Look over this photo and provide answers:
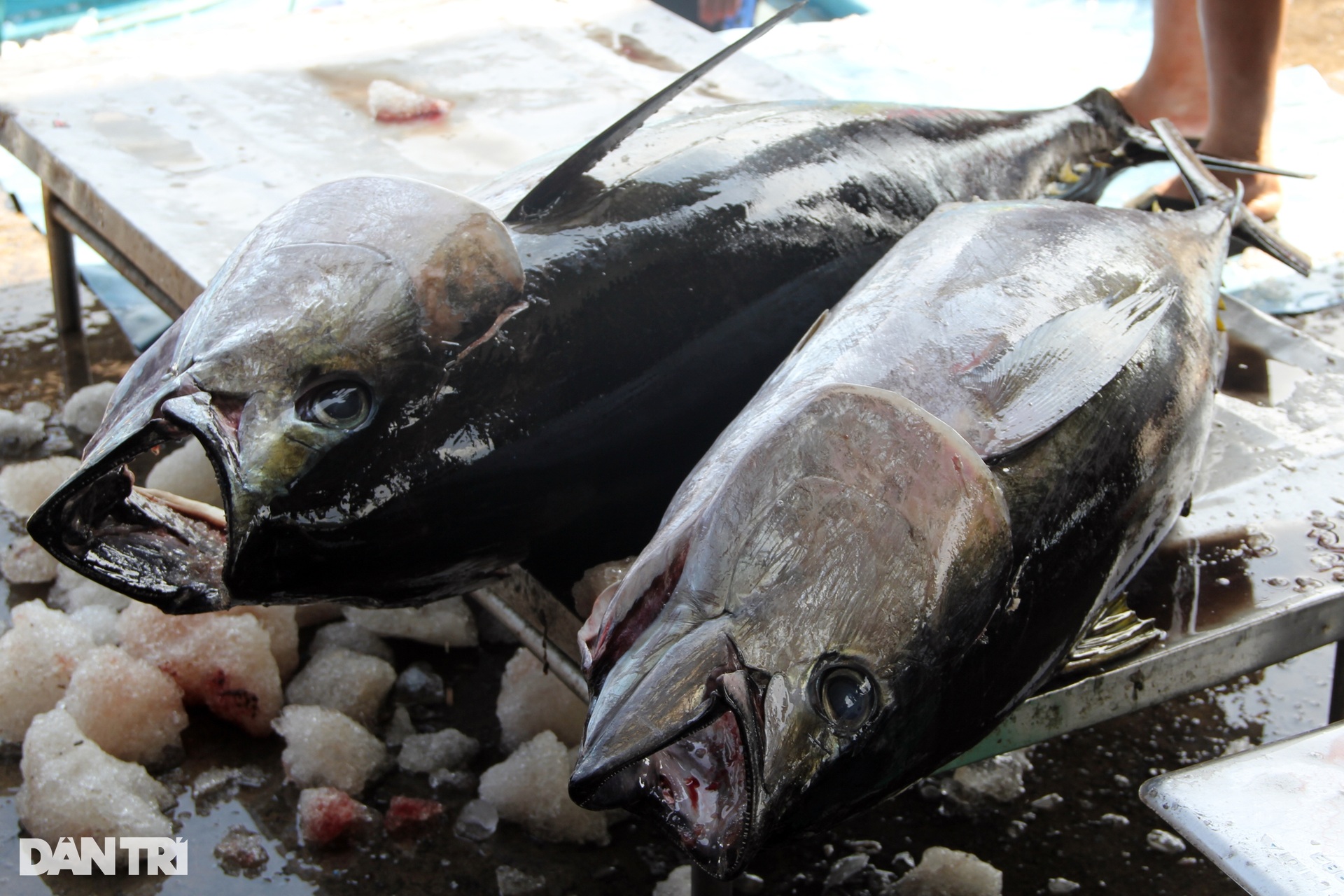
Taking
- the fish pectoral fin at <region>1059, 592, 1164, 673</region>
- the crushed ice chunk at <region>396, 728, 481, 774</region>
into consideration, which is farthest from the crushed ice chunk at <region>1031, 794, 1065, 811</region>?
the crushed ice chunk at <region>396, 728, 481, 774</region>

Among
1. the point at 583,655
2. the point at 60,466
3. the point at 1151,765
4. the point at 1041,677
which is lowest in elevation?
the point at 1151,765

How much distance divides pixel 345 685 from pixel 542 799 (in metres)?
0.64

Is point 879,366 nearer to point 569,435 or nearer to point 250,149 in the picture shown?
point 569,435

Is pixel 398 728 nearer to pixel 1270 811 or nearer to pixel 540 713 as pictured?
pixel 540 713

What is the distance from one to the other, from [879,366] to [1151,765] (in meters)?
1.71

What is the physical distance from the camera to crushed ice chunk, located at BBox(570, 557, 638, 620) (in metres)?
2.34

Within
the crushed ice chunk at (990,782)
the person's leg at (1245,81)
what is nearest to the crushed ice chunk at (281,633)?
the crushed ice chunk at (990,782)

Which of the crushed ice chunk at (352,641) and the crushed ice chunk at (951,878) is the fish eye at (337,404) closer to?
the crushed ice chunk at (352,641)

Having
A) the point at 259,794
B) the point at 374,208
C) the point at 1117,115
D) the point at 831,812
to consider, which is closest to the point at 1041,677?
the point at 831,812

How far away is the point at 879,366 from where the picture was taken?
6.58 feet

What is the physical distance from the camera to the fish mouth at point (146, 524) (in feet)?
6.20

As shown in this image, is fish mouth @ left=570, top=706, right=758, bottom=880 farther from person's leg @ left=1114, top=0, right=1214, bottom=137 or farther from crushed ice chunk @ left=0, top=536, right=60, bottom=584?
person's leg @ left=1114, top=0, right=1214, bottom=137

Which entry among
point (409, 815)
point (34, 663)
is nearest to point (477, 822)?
point (409, 815)

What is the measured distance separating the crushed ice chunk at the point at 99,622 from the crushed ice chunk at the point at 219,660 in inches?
6.8
